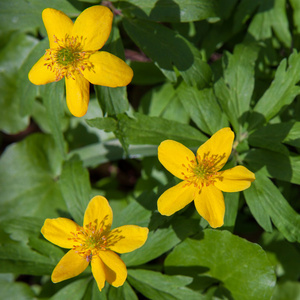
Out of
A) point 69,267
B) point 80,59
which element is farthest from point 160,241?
point 80,59

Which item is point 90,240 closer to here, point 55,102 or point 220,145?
point 220,145

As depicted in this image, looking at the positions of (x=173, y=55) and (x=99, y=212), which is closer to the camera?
(x=99, y=212)

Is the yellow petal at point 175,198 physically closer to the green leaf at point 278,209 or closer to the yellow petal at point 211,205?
the yellow petal at point 211,205

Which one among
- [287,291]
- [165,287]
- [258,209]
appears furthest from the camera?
[287,291]

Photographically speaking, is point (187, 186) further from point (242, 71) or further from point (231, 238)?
point (242, 71)

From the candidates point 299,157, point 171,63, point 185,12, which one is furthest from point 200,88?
point 299,157

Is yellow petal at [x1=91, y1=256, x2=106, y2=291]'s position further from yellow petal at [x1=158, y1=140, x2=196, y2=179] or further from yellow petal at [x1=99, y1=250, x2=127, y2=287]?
yellow petal at [x1=158, y1=140, x2=196, y2=179]
